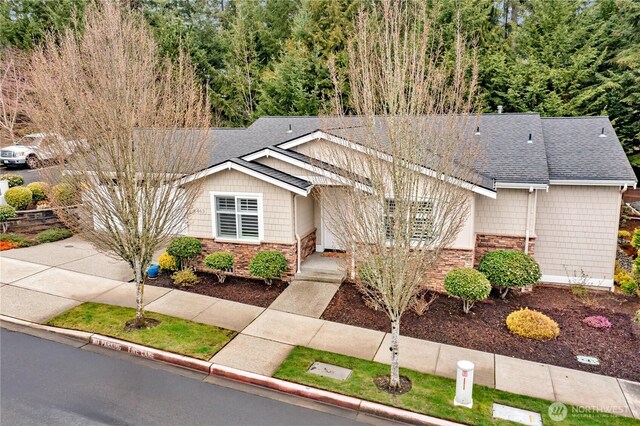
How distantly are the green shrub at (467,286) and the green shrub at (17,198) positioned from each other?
17949 millimetres

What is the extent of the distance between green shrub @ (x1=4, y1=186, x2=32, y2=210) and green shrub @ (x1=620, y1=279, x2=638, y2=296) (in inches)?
889

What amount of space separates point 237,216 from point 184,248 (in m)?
1.84

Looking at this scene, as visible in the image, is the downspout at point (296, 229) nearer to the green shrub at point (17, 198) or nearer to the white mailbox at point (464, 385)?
the white mailbox at point (464, 385)

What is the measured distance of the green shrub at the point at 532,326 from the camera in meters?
10.1

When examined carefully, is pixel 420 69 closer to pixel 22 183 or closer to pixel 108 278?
pixel 108 278

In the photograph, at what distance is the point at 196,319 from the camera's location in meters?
10.7

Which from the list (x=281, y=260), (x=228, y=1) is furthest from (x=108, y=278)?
(x=228, y=1)

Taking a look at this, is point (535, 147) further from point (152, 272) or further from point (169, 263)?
point (152, 272)

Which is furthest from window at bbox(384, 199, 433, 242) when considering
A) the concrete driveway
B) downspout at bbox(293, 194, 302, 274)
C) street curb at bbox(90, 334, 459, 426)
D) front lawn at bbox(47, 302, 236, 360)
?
the concrete driveway

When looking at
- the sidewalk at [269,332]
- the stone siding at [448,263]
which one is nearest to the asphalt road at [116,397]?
the sidewalk at [269,332]

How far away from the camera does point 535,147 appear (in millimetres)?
14102

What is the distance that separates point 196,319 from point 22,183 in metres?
18.3

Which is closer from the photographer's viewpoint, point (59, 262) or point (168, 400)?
point (168, 400)

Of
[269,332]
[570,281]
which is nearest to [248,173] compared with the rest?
[269,332]
